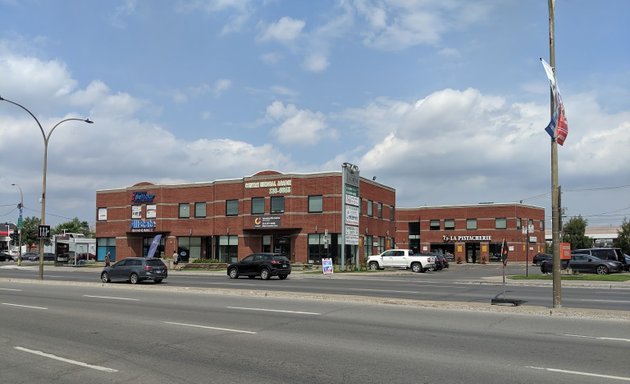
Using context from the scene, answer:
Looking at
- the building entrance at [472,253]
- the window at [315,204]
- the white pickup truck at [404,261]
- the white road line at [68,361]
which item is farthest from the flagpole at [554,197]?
the building entrance at [472,253]

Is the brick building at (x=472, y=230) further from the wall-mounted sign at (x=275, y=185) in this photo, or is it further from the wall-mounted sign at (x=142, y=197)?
the wall-mounted sign at (x=142, y=197)

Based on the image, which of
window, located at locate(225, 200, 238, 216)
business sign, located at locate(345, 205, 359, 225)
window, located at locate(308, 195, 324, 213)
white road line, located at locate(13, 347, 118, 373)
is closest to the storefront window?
window, located at locate(225, 200, 238, 216)

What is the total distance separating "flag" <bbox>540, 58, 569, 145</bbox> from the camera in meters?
15.6

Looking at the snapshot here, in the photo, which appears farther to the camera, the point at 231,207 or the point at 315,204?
the point at 231,207

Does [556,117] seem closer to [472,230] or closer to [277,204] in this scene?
[277,204]

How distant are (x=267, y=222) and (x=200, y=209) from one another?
9494 millimetres

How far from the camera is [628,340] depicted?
417 inches

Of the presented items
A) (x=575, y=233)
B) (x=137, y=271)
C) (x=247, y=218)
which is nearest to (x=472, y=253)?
(x=575, y=233)

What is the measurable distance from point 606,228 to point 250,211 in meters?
114

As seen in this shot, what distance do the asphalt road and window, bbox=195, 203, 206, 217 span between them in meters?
43.2

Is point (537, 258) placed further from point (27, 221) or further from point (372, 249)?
point (27, 221)

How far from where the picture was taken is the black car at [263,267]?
33531mm

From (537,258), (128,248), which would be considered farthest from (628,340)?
(128,248)

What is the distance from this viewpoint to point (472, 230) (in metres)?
82.6
